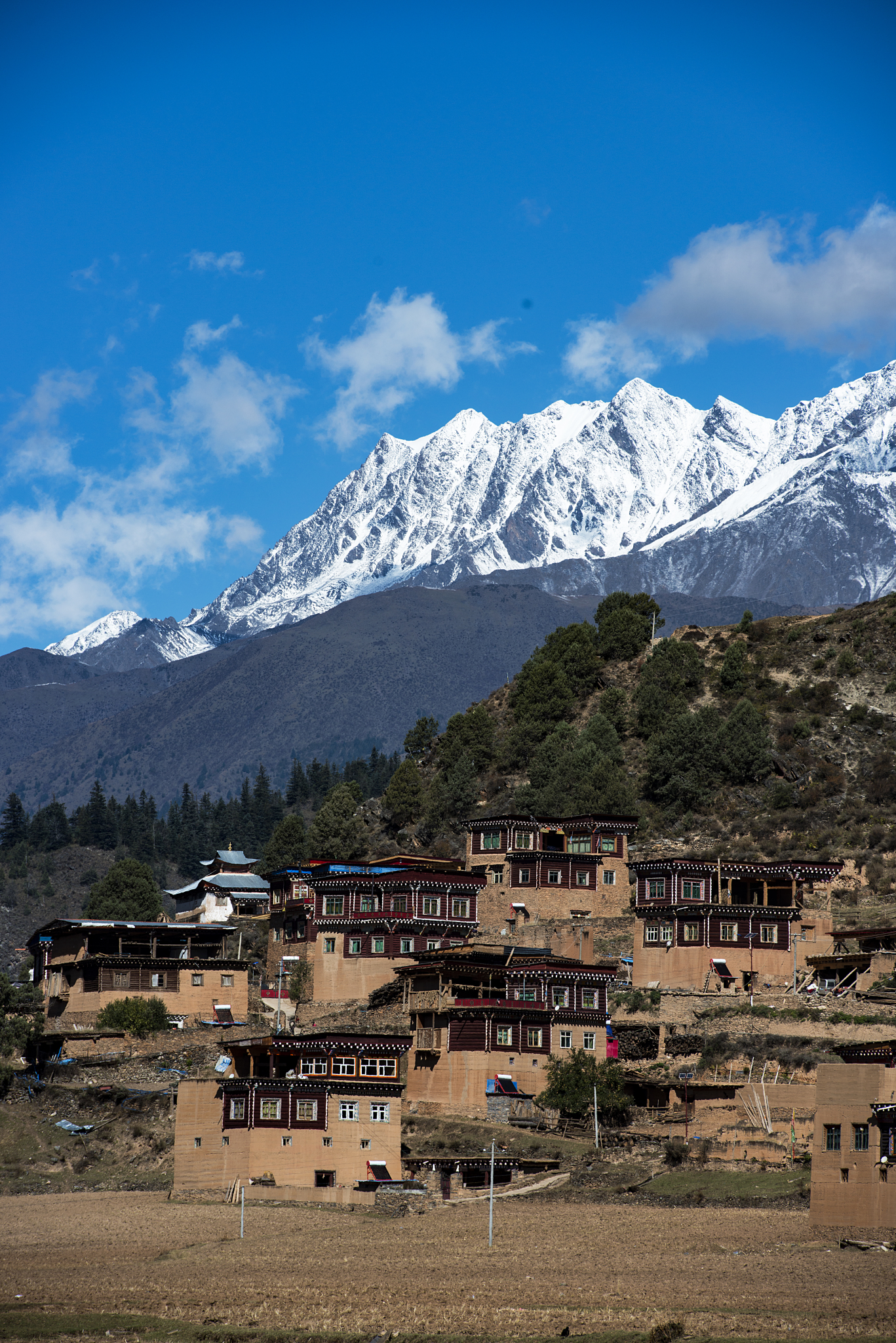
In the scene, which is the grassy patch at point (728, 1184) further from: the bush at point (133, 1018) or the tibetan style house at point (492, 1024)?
the bush at point (133, 1018)

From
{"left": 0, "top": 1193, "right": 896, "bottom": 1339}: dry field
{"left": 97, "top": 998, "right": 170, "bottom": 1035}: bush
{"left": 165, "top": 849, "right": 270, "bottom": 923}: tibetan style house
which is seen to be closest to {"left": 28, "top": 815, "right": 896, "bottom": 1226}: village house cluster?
{"left": 97, "top": 998, "right": 170, "bottom": 1035}: bush

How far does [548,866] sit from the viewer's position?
102m

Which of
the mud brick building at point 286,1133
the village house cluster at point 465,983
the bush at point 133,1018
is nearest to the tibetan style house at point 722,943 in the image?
the village house cluster at point 465,983

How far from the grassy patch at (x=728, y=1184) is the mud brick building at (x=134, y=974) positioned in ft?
103

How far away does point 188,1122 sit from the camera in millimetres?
69375

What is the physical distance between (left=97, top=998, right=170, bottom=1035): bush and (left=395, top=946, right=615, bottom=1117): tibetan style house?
516 inches

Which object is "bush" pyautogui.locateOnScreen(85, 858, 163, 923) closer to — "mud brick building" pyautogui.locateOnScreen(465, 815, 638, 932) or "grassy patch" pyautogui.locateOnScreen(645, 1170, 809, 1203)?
"mud brick building" pyautogui.locateOnScreen(465, 815, 638, 932)

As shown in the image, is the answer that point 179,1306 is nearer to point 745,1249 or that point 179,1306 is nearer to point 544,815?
point 745,1249

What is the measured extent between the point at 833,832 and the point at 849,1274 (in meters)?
66.4

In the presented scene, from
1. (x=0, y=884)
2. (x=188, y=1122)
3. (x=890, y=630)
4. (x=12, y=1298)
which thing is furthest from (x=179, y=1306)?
(x=0, y=884)

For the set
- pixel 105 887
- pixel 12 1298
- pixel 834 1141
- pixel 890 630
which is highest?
pixel 890 630

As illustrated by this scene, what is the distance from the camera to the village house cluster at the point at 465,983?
225 ft

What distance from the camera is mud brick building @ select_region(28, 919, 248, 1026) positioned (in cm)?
8975

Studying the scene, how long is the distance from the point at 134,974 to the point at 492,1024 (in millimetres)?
21661
